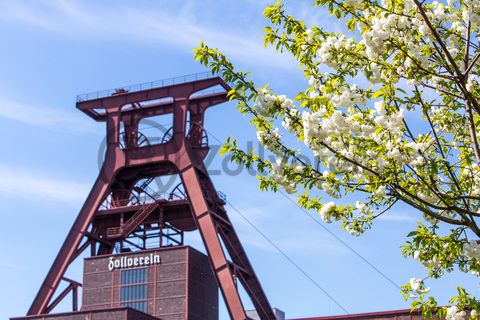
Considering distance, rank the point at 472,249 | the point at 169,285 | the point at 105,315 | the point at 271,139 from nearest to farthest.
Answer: the point at 472,249
the point at 271,139
the point at 105,315
the point at 169,285

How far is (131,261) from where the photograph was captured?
180 feet

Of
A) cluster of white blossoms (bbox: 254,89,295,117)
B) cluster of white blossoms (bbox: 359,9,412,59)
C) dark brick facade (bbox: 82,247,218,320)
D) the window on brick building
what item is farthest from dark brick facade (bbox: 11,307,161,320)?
cluster of white blossoms (bbox: 359,9,412,59)

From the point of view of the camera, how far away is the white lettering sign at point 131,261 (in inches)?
2137

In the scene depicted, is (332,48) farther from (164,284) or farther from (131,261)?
(131,261)

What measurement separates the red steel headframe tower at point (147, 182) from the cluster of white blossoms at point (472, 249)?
125 ft

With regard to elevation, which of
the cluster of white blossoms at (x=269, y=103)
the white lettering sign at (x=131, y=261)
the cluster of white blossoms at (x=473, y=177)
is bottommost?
the cluster of white blossoms at (x=473, y=177)

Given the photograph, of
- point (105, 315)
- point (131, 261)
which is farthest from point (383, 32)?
point (131, 261)

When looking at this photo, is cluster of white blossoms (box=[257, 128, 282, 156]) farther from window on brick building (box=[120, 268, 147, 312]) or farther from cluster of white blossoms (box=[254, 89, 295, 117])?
window on brick building (box=[120, 268, 147, 312])

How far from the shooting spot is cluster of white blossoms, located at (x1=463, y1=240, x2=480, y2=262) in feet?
45.1

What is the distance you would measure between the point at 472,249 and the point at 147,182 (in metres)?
46.9

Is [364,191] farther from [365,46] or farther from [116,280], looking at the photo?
[116,280]

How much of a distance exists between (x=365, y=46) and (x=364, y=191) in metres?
2.86

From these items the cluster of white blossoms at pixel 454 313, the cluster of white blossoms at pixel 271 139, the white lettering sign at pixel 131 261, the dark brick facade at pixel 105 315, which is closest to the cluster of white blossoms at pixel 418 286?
the cluster of white blossoms at pixel 454 313

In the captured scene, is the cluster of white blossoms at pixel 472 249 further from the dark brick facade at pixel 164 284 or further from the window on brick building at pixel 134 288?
the window on brick building at pixel 134 288
